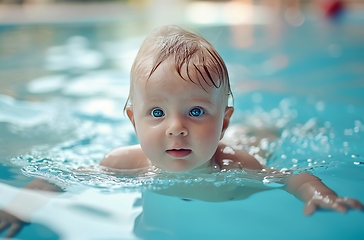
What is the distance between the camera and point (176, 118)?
56.7 inches

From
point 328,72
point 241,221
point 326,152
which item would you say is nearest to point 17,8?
point 328,72

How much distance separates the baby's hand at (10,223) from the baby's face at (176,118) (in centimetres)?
43

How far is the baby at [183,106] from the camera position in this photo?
145cm

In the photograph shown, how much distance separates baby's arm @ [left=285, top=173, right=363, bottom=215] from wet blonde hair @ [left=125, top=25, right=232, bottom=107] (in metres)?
0.37

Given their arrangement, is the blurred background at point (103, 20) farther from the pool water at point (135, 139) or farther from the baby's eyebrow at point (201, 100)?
the baby's eyebrow at point (201, 100)

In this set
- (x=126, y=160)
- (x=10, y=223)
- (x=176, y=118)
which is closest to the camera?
(x=10, y=223)

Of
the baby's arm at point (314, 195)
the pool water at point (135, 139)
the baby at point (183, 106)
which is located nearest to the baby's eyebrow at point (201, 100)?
the baby at point (183, 106)

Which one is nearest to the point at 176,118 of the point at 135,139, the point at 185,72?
the point at 185,72

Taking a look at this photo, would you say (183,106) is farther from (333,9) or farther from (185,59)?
(333,9)

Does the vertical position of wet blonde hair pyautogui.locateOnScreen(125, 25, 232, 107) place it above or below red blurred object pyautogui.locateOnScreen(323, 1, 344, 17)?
below

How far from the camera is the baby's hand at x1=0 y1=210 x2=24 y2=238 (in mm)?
1302

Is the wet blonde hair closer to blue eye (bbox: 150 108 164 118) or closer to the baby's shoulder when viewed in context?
blue eye (bbox: 150 108 164 118)

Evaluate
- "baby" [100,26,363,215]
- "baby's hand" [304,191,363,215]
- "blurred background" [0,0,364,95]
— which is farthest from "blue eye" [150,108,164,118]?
"blurred background" [0,0,364,95]

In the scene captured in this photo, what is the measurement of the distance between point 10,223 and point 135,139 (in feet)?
4.21
